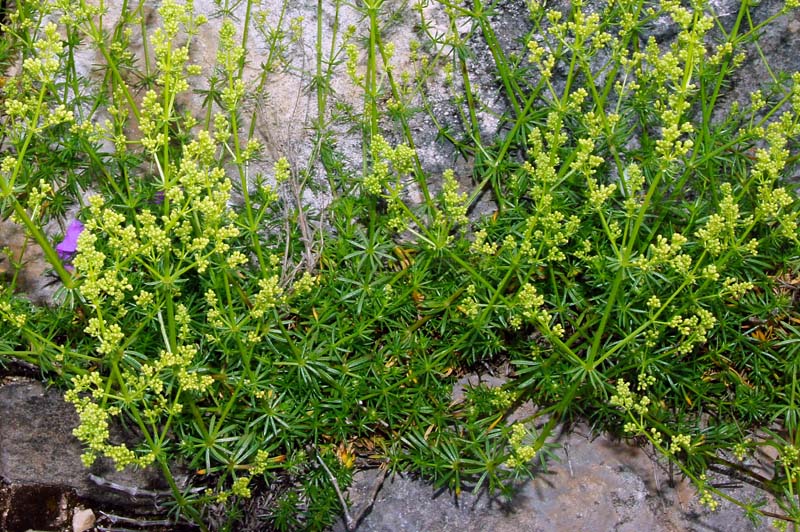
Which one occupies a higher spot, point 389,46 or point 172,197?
point 389,46

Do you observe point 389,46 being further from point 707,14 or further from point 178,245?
point 707,14

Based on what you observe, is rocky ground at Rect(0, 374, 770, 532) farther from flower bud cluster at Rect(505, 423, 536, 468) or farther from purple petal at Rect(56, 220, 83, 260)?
purple petal at Rect(56, 220, 83, 260)

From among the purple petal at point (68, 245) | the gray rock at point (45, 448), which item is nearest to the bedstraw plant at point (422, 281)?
the purple petal at point (68, 245)

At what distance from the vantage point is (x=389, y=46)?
13.1 feet

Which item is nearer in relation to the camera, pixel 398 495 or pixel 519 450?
pixel 519 450

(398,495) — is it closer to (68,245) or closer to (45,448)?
(45,448)

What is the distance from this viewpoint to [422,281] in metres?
4.21

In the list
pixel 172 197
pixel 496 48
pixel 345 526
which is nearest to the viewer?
pixel 172 197

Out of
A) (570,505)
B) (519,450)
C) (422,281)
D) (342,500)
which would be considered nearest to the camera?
(519,450)

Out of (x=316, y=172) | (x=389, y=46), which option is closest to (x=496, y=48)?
(x=389, y=46)

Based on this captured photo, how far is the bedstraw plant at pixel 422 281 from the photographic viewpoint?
12.2ft

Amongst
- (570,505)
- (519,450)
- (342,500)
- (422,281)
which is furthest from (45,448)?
(570,505)

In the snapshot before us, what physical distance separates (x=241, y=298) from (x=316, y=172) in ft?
3.18

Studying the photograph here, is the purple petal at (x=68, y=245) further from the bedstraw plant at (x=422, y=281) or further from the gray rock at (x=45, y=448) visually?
the gray rock at (x=45, y=448)
